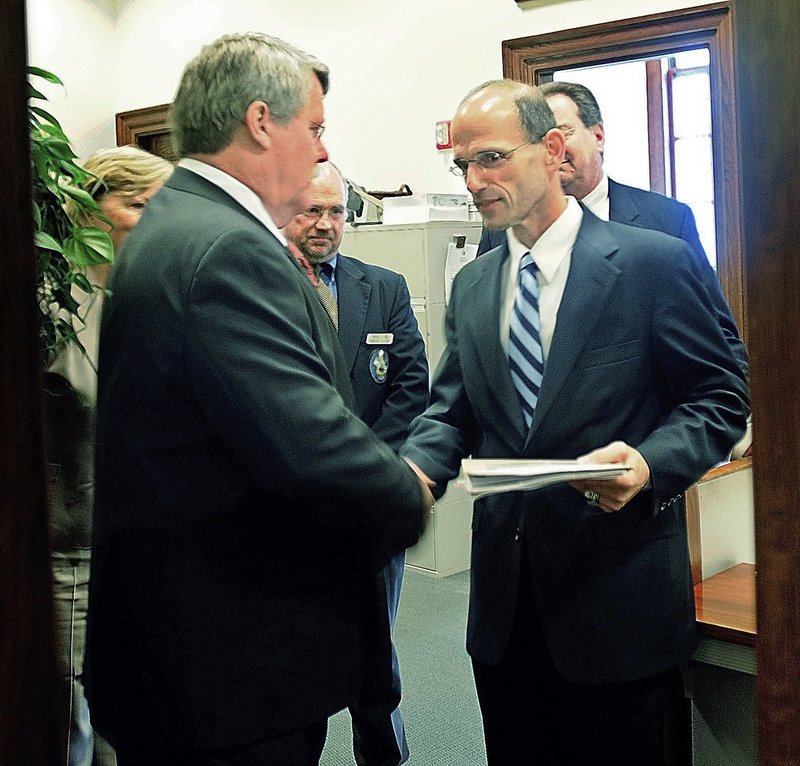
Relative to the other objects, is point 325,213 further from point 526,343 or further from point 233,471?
point 233,471

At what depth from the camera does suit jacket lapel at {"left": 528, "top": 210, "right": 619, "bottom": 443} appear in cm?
111

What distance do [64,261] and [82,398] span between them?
227 millimetres

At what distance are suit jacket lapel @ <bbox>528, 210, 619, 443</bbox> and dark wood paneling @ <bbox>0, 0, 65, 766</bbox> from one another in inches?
29.5

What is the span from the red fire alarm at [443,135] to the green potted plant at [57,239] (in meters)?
2.23

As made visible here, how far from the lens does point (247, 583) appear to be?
0.87 m

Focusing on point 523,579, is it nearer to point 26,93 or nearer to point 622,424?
point 622,424

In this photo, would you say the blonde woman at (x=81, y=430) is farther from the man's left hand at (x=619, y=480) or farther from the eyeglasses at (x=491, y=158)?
the man's left hand at (x=619, y=480)

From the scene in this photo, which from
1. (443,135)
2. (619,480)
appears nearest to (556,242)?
(619,480)

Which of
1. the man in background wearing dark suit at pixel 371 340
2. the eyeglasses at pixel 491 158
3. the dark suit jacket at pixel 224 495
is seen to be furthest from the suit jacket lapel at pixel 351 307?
the dark suit jacket at pixel 224 495

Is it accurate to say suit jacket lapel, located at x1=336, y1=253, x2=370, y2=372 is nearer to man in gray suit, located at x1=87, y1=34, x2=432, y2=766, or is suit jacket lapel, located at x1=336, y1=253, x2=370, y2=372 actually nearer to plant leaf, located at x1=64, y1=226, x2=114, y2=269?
plant leaf, located at x1=64, y1=226, x2=114, y2=269

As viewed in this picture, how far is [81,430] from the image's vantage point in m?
1.26

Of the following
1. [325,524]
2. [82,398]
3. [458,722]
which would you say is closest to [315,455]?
[325,524]

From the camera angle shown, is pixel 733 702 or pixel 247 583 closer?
pixel 247 583

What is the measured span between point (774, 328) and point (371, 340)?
140cm
